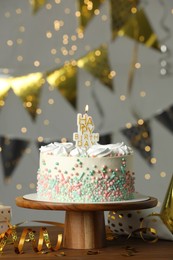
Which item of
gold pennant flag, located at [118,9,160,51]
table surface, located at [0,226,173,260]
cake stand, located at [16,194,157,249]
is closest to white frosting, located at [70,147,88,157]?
cake stand, located at [16,194,157,249]

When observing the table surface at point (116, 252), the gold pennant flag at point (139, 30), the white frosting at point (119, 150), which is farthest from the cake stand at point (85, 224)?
the gold pennant flag at point (139, 30)

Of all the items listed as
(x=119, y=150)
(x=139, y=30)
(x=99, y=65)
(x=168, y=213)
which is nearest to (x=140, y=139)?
(x=99, y=65)

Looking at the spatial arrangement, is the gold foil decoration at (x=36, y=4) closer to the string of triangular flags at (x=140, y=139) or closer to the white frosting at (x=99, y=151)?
the string of triangular flags at (x=140, y=139)

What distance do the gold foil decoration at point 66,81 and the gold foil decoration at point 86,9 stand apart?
225 mm

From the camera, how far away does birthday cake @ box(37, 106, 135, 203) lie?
5.77 feet

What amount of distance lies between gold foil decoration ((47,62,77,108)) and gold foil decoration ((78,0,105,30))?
0.23 metres

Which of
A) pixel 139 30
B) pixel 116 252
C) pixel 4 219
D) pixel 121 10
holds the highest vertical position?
pixel 121 10

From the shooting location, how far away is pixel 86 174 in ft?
Result: 5.80

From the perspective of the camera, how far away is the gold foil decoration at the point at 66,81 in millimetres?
3277

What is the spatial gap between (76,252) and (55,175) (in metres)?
0.22

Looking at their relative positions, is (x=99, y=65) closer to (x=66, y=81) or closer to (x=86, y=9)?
(x=66, y=81)

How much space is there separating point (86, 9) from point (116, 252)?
186cm

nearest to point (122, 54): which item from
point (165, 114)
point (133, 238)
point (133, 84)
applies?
point (133, 84)

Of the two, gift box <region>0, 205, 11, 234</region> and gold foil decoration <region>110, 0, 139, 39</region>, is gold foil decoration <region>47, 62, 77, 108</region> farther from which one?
gift box <region>0, 205, 11, 234</region>
